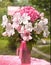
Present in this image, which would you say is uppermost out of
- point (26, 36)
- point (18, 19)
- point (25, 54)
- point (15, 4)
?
point (15, 4)

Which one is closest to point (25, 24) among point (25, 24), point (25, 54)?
point (25, 24)

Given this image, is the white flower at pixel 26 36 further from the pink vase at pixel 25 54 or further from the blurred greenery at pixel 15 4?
the blurred greenery at pixel 15 4

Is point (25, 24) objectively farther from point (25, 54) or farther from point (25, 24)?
point (25, 54)

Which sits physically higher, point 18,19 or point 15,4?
point 15,4

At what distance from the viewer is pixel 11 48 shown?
294 cm

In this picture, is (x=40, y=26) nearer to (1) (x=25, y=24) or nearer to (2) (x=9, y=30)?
(1) (x=25, y=24)

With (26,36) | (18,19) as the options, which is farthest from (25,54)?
(18,19)

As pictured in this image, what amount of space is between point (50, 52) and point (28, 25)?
179cm

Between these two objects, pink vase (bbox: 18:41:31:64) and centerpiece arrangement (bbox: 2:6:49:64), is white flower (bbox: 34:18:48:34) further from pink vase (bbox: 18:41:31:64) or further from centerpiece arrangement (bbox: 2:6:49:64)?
pink vase (bbox: 18:41:31:64)

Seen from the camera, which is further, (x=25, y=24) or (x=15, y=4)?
(x=15, y=4)

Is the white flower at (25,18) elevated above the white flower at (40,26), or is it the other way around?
the white flower at (25,18)

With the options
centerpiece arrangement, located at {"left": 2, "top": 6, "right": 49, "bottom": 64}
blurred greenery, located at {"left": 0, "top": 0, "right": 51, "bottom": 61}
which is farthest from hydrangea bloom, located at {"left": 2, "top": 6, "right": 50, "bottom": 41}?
blurred greenery, located at {"left": 0, "top": 0, "right": 51, "bottom": 61}

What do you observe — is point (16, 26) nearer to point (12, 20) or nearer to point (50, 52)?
point (12, 20)

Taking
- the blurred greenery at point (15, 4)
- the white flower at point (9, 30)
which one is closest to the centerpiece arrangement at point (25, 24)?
the white flower at point (9, 30)
